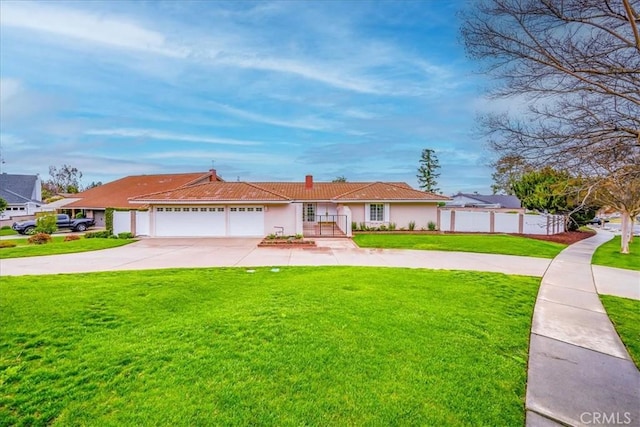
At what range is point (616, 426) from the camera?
3.06 meters

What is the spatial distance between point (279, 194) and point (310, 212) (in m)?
6.55

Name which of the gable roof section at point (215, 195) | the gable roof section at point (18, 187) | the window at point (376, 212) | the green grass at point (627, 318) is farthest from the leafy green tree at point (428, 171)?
the gable roof section at point (18, 187)

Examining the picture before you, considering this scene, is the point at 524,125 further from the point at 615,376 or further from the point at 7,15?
the point at 7,15

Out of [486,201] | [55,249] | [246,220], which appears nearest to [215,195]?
[246,220]

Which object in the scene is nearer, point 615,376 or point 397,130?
point 615,376

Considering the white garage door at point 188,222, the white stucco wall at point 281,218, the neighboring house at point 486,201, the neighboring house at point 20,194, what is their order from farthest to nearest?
1. the neighboring house at point 486,201
2. the neighboring house at point 20,194
3. the white stucco wall at point 281,218
4. the white garage door at point 188,222

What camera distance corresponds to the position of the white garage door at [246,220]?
20.6m

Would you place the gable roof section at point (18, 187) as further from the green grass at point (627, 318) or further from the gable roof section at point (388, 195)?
the green grass at point (627, 318)

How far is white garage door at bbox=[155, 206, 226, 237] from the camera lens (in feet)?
Answer: 66.9

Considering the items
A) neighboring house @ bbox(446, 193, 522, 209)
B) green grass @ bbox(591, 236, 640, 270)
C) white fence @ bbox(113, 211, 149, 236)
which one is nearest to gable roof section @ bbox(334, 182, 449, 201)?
green grass @ bbox(591, 236, 640, 270)

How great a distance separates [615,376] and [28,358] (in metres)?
7.52

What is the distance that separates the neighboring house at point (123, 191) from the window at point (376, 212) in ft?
51.3

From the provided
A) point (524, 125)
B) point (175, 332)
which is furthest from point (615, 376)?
point (175, 332)

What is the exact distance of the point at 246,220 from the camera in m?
20.7
